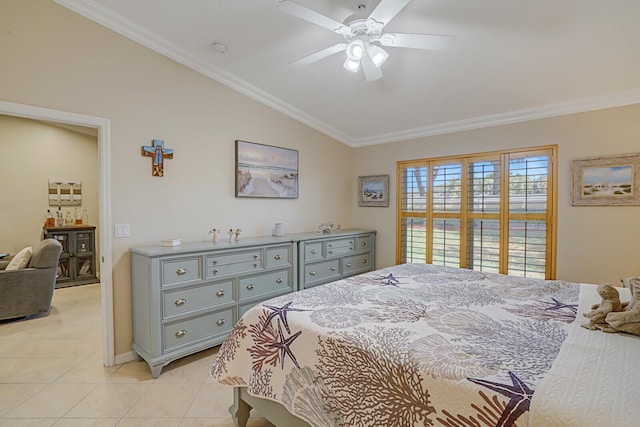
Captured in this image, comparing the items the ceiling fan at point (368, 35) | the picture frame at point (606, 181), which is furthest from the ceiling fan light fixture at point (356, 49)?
the picture frame at point (606, 181)

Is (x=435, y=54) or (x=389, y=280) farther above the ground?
(x=435, y=54)

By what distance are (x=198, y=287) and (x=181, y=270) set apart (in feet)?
A: 0.74

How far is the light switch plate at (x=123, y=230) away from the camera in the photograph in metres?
2.76

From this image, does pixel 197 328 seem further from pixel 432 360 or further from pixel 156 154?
pixel 432 360

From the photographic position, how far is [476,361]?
3.75 ft

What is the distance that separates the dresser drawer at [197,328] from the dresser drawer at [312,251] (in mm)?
1100

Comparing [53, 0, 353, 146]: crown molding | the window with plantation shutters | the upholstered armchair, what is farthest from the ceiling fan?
the upholstered armchair

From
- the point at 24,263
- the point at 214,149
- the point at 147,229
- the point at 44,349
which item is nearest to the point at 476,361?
the point at 147,229

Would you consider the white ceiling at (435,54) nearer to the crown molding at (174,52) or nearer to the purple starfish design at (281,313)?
the crown molding at (174,52)

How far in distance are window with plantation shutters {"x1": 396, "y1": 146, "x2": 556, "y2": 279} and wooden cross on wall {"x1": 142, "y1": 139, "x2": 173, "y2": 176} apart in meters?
3.11

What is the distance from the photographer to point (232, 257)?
3010 mm

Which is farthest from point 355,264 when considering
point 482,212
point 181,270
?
point 181,270

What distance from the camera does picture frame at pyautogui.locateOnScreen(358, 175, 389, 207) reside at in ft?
15.5

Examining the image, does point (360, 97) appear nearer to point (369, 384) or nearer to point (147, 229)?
point (147, 229)
